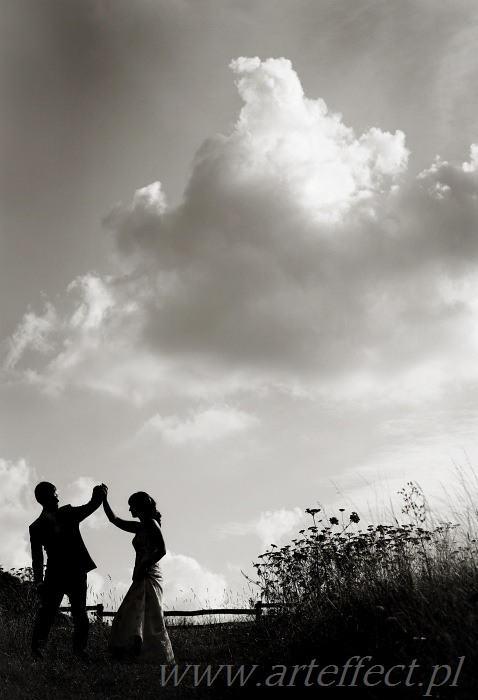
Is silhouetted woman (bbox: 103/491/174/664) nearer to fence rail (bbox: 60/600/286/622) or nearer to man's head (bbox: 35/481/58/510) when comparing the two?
man's head (bbox: 35/481/58/510)

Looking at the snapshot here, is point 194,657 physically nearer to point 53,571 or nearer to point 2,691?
point 53,571

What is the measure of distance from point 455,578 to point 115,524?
4.34 m

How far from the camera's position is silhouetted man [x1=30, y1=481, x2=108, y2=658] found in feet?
27.3

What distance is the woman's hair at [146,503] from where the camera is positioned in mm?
8312

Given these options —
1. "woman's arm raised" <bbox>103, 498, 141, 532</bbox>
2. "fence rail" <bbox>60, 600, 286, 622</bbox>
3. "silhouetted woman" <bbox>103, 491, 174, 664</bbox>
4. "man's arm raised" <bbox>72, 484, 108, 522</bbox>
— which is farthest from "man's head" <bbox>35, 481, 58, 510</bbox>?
"fence rail" <bbox>60, 600, 286, 622</bbox>

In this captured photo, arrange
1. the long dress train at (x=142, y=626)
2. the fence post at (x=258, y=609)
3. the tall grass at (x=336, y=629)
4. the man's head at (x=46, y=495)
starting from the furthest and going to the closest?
the fence post at (x=258, y=609) < the man's head at (x=46, y=495) < the long dress train at (x=142, y=626) < the tall grass at (x=336, y=629)

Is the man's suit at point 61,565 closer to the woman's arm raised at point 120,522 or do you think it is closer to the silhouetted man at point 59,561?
the silhouetted man at point 59,561

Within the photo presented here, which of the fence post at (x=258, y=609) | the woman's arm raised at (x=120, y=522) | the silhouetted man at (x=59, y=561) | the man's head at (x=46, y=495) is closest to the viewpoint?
the silhouetted man at (x=59, y=561)

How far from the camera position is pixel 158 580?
8250 mm

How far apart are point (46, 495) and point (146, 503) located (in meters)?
1.45

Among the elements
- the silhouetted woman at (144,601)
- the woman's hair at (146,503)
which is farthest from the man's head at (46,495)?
the woman's hair at (146,503)

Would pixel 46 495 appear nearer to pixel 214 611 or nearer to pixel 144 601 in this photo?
pixel 144 601

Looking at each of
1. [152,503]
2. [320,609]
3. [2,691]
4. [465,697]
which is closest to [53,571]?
[152,503]

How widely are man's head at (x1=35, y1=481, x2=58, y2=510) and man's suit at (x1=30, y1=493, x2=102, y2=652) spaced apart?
0.11 metres
